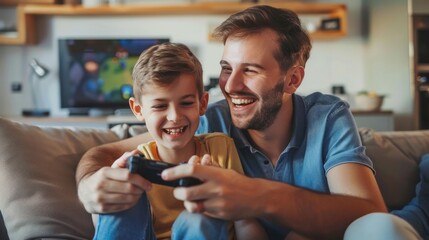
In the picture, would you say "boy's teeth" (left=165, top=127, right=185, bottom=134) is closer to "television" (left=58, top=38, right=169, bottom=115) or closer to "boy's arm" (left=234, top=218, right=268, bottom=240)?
"boy's arm" (left=234, top=218, right=268, bottom=240)

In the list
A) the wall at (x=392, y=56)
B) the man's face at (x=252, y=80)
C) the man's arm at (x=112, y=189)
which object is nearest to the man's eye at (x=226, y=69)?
the man's face at (x=252, y=80)

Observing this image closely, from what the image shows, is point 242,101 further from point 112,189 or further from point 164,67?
point 112,189

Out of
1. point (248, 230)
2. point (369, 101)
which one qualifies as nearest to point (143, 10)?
point (369, 101)

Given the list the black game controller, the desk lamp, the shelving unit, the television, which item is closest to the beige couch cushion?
the black game controller

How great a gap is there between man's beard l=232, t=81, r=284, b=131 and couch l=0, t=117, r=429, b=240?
49 cm

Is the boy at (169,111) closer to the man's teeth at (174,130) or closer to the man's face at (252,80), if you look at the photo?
the man's teeth at (174,130)

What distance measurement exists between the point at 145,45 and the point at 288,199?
12.3ft

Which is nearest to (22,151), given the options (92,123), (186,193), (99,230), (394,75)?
(99,230)

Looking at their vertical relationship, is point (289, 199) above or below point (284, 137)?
below

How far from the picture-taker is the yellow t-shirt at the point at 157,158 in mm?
1400

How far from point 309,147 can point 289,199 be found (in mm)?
366

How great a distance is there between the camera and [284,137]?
1.61 meters

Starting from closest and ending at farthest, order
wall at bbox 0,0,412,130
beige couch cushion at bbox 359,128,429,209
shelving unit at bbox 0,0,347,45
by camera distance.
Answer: beige couch cushion at bbox 359,128,429,209 → shelving unit at bbox 0,0,347,45 → wall at bbox 0,0,412,130

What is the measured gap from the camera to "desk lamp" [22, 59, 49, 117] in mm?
4586
